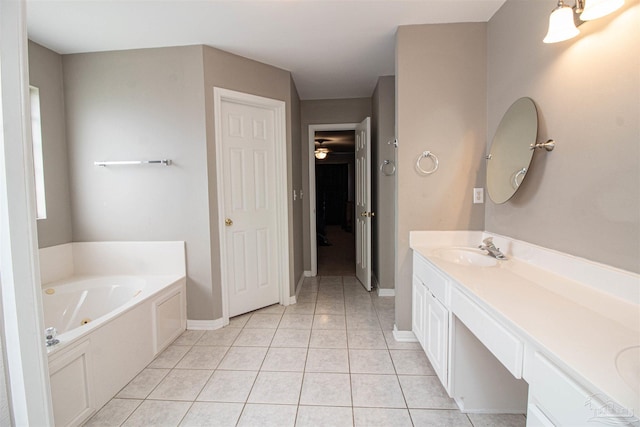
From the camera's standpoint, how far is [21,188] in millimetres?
762

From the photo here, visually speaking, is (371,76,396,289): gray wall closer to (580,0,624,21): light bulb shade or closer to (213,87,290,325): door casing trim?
(213,87,290,325): door casing trim

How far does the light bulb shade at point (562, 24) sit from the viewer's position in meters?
1.19

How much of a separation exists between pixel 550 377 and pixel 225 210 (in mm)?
2406

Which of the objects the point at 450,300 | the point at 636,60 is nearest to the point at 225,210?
the point at 450,300

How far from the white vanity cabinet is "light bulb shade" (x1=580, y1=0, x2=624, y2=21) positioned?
1296 millimetres

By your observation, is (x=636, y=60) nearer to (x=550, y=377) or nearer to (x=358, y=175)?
(x=550, y=377)

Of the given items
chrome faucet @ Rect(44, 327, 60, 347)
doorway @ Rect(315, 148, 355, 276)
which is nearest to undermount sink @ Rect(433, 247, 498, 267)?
chrome faucet @ Rect(44, 327, 60, 347)

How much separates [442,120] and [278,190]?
1646 millimetres

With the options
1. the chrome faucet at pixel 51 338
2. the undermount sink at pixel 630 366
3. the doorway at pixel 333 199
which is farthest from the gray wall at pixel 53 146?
the undermount sink at pixel 630 366

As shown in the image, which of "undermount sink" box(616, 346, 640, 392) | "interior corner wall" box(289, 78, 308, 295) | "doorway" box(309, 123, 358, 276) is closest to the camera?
"undermount sink" box(616, 346, 640, 392)

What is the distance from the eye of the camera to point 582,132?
1263 millimetres

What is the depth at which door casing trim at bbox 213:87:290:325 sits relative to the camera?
2.50 meters

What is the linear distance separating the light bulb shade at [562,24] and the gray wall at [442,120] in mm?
869

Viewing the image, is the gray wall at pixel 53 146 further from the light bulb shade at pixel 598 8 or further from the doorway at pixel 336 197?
the doorway at pixel 336 197
